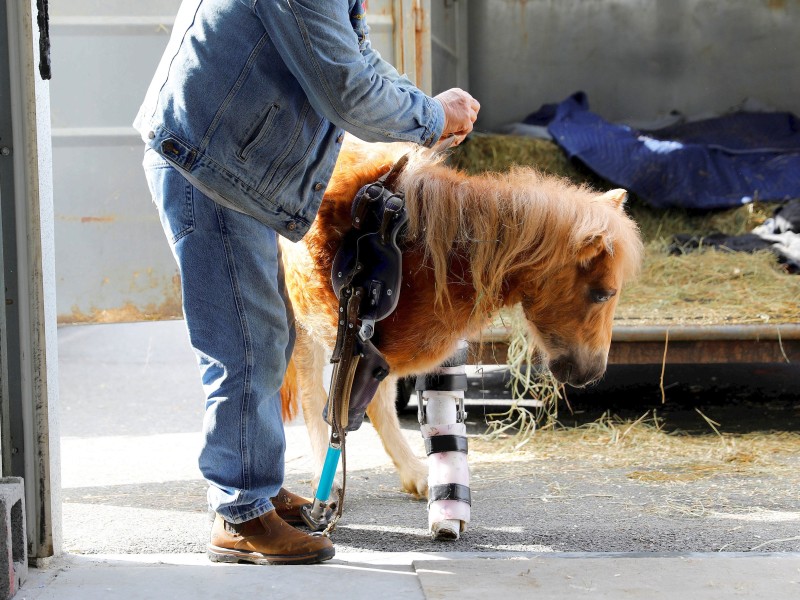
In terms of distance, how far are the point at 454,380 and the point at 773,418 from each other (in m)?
2.30

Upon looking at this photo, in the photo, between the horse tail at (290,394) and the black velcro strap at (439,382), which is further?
the horse tail at (290,394)

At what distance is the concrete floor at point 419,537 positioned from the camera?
206 centimetres

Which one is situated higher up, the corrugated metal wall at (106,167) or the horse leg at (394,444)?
the corrugated metal wall at (106,167)

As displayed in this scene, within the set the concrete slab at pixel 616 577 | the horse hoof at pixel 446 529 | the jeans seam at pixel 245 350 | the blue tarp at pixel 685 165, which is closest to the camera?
the concrete slab at pixel 616 577

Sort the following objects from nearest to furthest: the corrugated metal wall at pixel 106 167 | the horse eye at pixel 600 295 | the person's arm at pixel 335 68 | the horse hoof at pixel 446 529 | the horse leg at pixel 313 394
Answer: the person's arm at pixel 335 68 → the horse eye at pixel 600 295 → the horse hoof at pixel 446 529 → the horse leg at pixel 313 394 → the corrugated metal wall at pixel 106 167

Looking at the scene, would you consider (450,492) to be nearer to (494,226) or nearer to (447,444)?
(447,444)

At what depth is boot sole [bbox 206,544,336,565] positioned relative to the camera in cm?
223

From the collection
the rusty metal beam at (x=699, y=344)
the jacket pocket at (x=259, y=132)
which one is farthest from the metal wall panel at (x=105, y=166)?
the jacket pocket at (x=259, y=132)

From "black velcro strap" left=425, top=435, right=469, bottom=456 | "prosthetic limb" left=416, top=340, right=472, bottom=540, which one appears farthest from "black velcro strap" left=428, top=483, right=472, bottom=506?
"black velcro strap" left=425, top=435, right=469, bottom=456

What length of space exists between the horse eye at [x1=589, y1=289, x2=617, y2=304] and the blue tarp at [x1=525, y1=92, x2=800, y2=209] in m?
3.96

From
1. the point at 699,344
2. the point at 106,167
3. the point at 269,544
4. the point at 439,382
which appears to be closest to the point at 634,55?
the point at 699,344

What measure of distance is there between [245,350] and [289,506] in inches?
30.3

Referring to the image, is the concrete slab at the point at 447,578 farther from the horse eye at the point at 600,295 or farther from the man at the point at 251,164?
the horse eye at the point at 600,295

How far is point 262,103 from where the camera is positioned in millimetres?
2016
